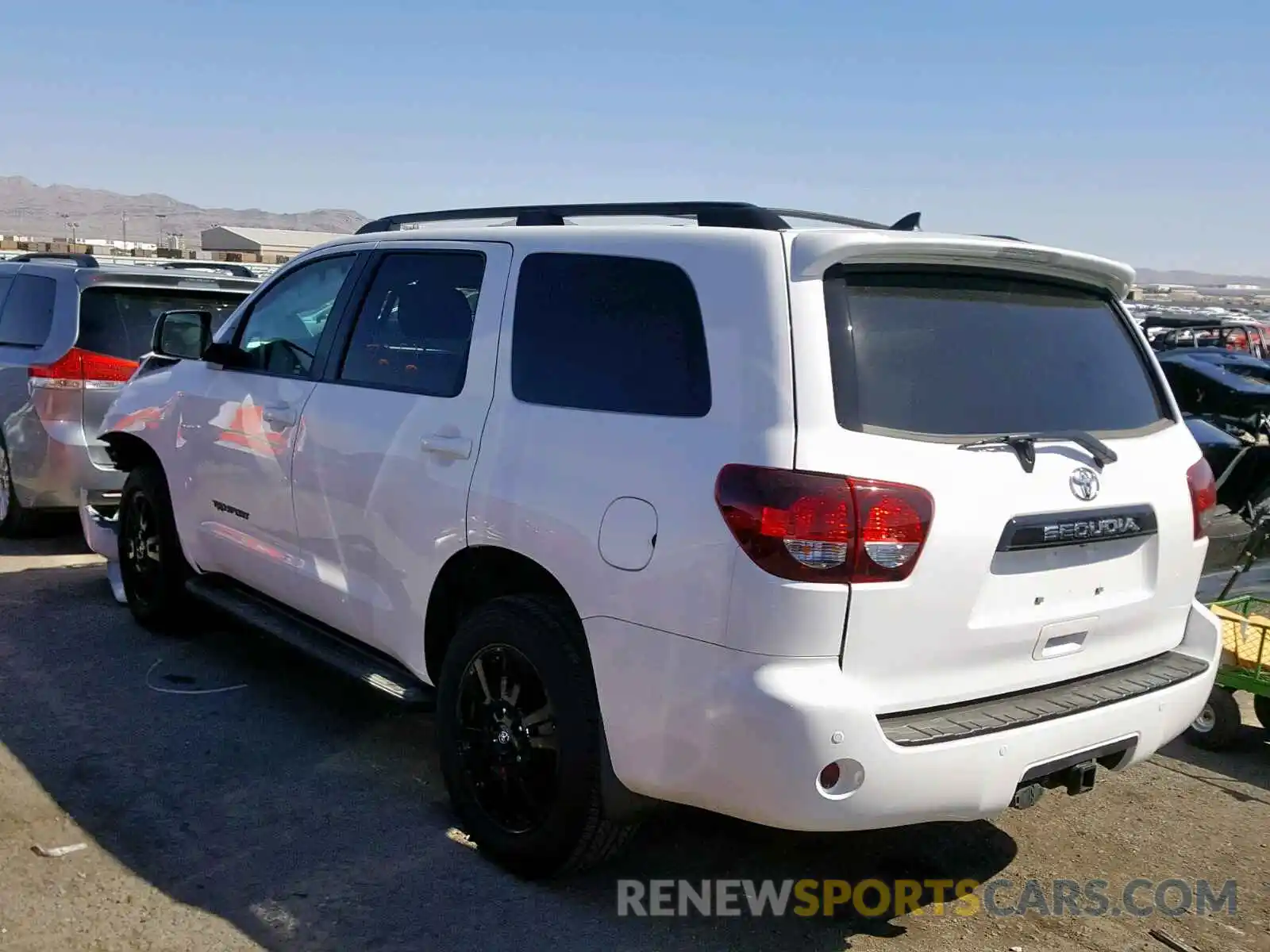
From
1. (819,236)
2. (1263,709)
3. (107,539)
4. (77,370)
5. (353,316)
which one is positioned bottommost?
(1263,709)

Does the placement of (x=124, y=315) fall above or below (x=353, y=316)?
below

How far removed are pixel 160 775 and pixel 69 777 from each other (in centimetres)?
32

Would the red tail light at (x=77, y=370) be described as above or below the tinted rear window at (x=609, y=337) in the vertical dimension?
below

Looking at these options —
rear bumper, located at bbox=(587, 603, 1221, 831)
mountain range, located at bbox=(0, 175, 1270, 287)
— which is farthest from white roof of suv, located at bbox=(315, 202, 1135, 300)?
mountain range, located at bbox=(0, 175, 1270, 287)

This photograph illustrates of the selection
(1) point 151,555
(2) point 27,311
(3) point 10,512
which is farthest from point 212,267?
(1) point 151,555

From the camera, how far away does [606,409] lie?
11.0ft

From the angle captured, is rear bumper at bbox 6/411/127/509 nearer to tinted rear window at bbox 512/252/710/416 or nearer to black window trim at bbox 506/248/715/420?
black window trim at bbox 506/248/715/420

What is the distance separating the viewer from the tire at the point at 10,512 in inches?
305

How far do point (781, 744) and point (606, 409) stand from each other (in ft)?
3.58

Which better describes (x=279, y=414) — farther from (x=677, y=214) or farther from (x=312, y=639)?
(x=677, y=214)

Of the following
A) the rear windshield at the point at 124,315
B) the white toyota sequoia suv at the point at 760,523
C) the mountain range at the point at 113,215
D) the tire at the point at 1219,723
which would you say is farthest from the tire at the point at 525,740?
the mountain range at the point at 113,215

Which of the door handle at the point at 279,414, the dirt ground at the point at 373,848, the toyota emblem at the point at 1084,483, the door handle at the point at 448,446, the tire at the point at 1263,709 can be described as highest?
the toyota emblem at the point at 1084,483

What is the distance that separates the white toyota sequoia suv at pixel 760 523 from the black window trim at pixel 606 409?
12 millimetres

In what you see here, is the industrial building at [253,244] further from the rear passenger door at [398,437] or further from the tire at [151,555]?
the rear passenger door at [398,437]
